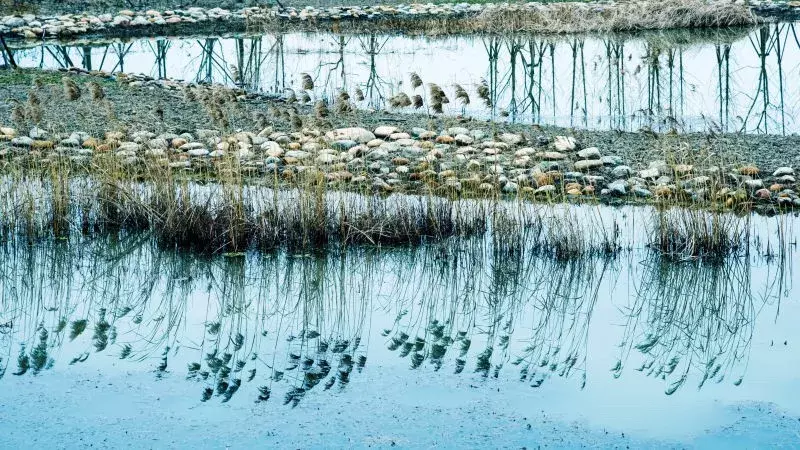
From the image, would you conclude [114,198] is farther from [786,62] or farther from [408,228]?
[786,62]

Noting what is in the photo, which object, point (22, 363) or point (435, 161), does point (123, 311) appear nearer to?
point (22, 363)

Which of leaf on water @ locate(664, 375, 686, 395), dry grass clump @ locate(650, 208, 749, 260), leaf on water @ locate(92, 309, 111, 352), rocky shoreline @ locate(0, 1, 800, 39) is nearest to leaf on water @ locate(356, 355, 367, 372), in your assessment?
leaf on water @ locate(92, 309, 111, 352)

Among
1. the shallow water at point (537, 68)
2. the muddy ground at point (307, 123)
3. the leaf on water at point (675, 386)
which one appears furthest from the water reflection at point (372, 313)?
the shallow water at point (537, 68)

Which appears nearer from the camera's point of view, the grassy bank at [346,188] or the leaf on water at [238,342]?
the leaf on water at [238,342]

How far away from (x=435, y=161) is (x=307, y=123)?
1.34m

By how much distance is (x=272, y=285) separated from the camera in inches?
276

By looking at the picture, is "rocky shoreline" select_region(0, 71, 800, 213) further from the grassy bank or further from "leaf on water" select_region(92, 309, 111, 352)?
"leaf on water" select_region(92, 309, 111, 352)

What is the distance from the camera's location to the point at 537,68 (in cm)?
1612

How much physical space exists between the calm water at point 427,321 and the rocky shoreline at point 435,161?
67 cm

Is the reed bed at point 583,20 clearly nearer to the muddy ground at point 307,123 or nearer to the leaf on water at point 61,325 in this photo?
the muddy ground at point 307,123

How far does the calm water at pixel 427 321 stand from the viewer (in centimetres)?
547

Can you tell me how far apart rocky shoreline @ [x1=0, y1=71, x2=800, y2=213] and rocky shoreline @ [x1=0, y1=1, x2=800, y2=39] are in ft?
35.6

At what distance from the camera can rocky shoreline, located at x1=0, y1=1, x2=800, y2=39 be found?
70.1 ft

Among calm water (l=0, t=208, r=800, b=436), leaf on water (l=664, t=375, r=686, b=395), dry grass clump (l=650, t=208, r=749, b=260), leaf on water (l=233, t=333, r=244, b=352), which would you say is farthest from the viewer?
dry grass clump (l=650, t=208, r=749, b=260)
